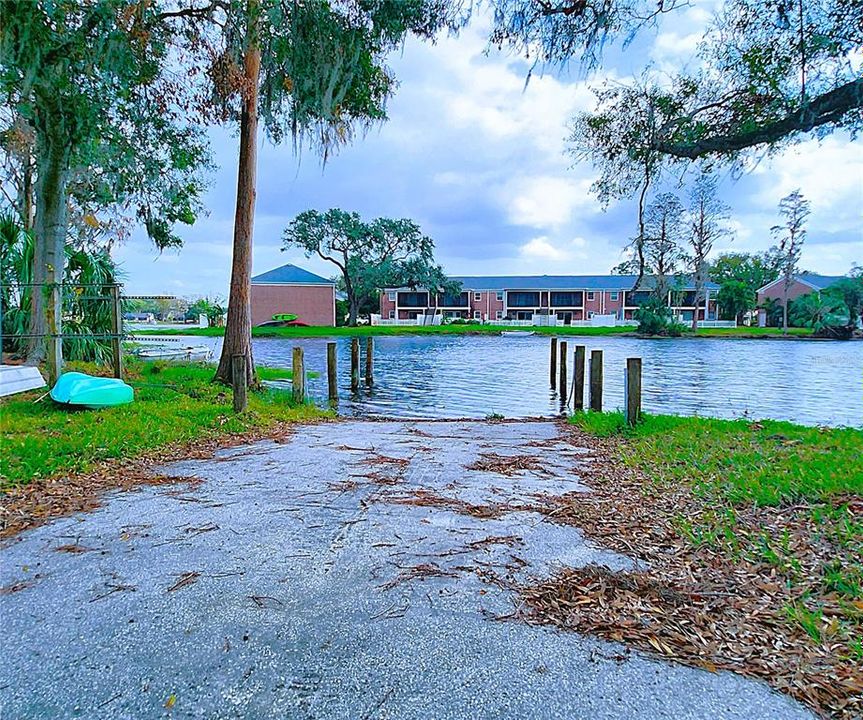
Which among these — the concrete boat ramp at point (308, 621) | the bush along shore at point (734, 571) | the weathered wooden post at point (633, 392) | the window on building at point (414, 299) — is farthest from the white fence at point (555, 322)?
the concrete boat ramp at point (308, 621)

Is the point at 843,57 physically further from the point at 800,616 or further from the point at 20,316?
the point at 20,316

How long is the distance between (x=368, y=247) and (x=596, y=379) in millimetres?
41768

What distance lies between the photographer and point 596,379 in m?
11.3

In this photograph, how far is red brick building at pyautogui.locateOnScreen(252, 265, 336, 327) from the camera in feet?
167

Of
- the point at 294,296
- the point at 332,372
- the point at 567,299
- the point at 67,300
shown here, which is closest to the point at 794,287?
the point at 567,299

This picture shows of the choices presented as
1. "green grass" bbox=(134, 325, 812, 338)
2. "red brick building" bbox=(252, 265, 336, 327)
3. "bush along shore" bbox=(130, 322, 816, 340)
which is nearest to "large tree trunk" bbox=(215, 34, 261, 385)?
"bush along shore" bbox=(130, 322, 816, 340)

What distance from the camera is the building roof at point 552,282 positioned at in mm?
62188

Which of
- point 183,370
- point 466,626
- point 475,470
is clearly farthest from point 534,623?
point 183,370

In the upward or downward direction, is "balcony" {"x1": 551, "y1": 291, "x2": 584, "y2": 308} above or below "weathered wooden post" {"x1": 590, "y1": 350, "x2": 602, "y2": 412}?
above

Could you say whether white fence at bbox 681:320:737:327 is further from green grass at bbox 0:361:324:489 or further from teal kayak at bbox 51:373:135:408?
teal kayak at bbox 51:373:135:408

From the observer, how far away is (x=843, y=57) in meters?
4.21

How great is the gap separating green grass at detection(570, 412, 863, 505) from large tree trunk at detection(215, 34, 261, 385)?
6.36 metres

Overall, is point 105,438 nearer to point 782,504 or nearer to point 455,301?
point 782,504

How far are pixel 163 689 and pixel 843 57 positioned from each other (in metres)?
5.57
